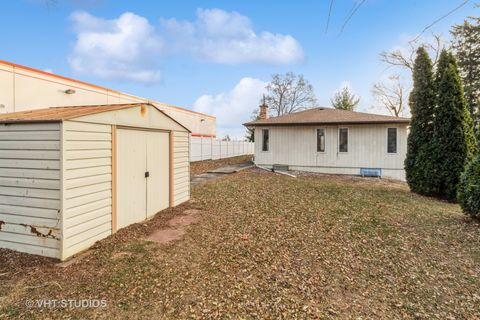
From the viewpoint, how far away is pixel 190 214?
5.83 meters

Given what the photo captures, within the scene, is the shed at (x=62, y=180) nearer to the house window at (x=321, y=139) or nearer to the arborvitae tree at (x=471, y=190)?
the arborvitae tree at (x=471, y=190)

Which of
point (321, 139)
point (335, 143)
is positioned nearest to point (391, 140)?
point (335, 143)

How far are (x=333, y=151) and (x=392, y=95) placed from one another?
19749 mm

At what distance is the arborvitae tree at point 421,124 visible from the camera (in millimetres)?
8586

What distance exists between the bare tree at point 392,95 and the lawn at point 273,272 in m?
25.3

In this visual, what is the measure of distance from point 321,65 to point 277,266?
929 centimetres

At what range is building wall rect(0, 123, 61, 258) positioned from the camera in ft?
11.5

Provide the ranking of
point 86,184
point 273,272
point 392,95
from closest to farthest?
point 273,272
point 86,184
point 392,95

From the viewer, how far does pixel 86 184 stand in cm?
384

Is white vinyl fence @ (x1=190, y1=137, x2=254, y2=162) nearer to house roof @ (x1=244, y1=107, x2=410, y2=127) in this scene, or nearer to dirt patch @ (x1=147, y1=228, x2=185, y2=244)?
house roof @ (x1=244, y1=107, x2=410, y2=127)

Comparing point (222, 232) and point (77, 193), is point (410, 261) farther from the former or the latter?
point (77, 193)

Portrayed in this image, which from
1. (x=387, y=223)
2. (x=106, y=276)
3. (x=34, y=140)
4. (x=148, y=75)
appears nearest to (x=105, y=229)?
(x=106, y=276)

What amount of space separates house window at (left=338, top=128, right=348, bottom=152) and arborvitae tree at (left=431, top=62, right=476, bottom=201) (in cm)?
451

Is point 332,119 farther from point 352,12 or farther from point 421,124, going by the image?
point 352,12
